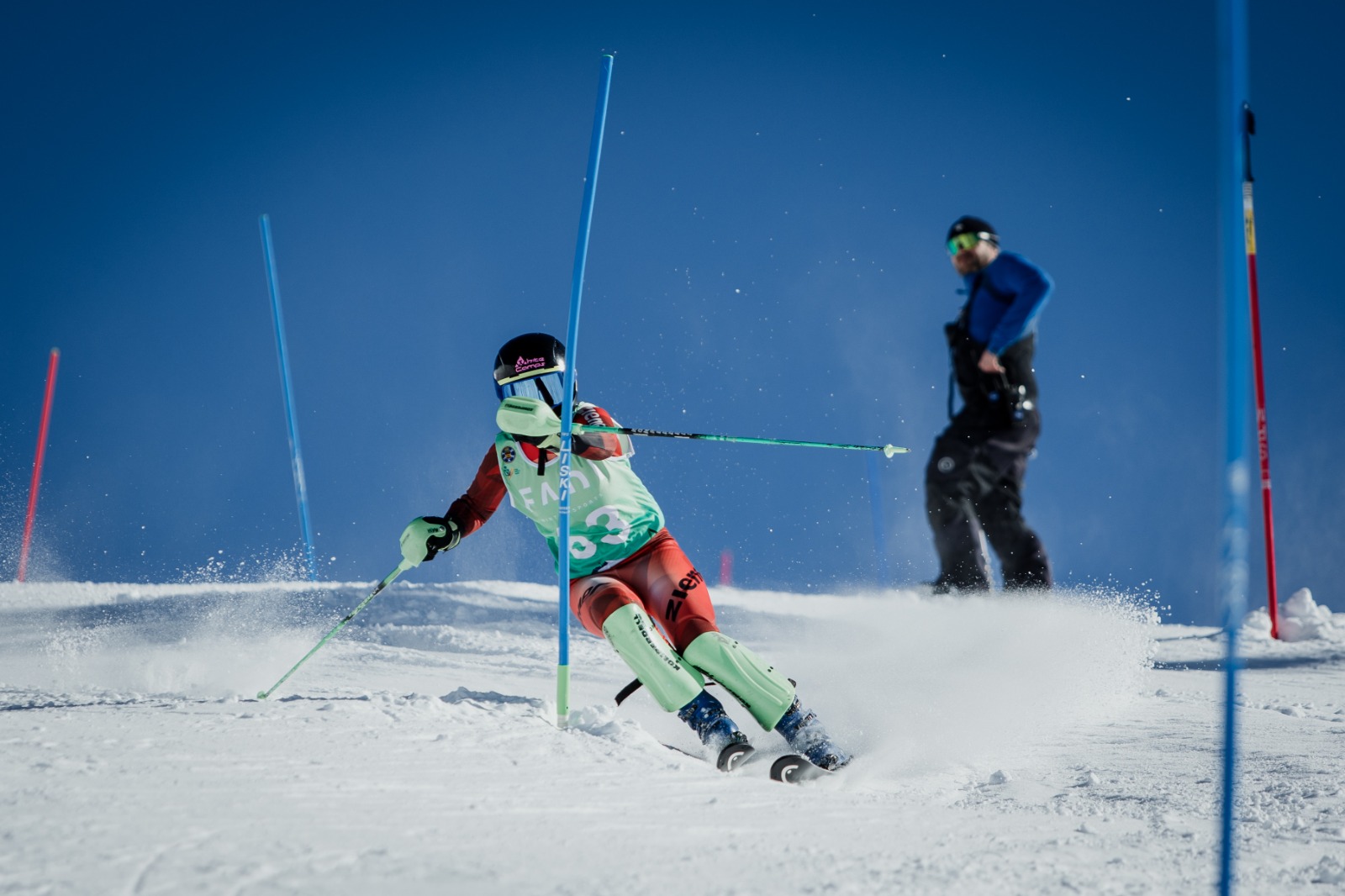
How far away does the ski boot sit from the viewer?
248 cm

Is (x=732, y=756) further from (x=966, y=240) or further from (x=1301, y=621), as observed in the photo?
(x=1301, y=621)

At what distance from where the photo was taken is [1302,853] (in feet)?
5.65

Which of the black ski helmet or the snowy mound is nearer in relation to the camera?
the black ski helmet

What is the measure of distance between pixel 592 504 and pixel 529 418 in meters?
0.37

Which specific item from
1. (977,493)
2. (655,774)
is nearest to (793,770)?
A: (655,774)

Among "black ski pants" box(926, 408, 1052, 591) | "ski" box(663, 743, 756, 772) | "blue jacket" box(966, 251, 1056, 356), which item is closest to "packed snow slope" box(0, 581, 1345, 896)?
"ski" box(663, 743, 756, 772)

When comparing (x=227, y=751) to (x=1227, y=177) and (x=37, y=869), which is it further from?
(x=1227, y=177)

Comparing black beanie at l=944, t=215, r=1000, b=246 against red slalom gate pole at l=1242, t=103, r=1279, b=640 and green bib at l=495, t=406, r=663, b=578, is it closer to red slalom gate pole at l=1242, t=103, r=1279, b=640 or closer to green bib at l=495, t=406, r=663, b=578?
green bib at l=495, t=406, r=663, b=578

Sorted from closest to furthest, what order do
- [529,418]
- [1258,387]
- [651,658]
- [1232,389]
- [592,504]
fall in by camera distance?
1. [1232,389]
2. [651,658]
3. [529,418]
4. [592,504]
5. [1258,387]

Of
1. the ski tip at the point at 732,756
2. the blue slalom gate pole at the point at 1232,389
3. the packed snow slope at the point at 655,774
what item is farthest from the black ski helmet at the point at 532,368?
the blue slalom gate pole at the point at 1232,389

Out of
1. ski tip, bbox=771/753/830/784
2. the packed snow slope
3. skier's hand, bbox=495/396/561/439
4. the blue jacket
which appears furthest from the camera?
skier's hand, bbox=495/396/561/439

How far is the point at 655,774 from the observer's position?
2.06 m

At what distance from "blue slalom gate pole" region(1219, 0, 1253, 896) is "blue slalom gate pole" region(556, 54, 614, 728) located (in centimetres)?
173

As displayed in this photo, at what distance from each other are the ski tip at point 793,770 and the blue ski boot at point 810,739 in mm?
214
